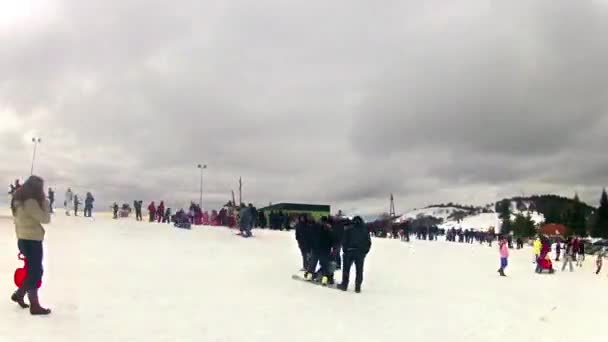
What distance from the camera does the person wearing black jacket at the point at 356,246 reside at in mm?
13852

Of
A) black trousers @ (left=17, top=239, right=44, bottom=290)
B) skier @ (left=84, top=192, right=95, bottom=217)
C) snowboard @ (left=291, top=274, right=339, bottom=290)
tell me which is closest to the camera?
black trousers @ (left=17, top=239, right=44, bottom=290)

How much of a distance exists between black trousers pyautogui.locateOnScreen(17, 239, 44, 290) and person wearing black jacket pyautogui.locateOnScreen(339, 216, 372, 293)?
25.1 feet

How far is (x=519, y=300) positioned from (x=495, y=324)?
491cm

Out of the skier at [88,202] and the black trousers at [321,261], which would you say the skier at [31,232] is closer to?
the black trousers at [321,261]

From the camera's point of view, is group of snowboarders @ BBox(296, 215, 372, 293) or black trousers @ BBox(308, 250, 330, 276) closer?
group of snowboarders @ BBox(296, 215, 372, 293)

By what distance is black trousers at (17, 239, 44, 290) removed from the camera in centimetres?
812

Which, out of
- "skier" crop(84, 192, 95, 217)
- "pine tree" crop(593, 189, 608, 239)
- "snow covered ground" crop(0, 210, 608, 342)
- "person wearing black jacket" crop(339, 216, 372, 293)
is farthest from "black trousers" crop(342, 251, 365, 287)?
"pine tree" crop(593, 189, 608, 239)

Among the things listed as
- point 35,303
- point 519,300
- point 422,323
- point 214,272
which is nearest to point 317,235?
point 214,272

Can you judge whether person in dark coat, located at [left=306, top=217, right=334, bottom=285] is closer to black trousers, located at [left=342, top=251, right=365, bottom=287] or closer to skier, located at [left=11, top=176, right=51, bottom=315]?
black trousers, located at [left=342, top=251, right=365, bottom=287]

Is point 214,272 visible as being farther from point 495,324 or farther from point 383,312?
point 495,324

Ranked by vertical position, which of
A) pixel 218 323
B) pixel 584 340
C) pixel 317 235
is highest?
pixel 317 235

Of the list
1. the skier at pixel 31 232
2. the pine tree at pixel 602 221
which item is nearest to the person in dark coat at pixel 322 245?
the skier at pixel 31 232

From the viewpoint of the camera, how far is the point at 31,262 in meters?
8.13

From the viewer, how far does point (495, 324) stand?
11.4 meters
